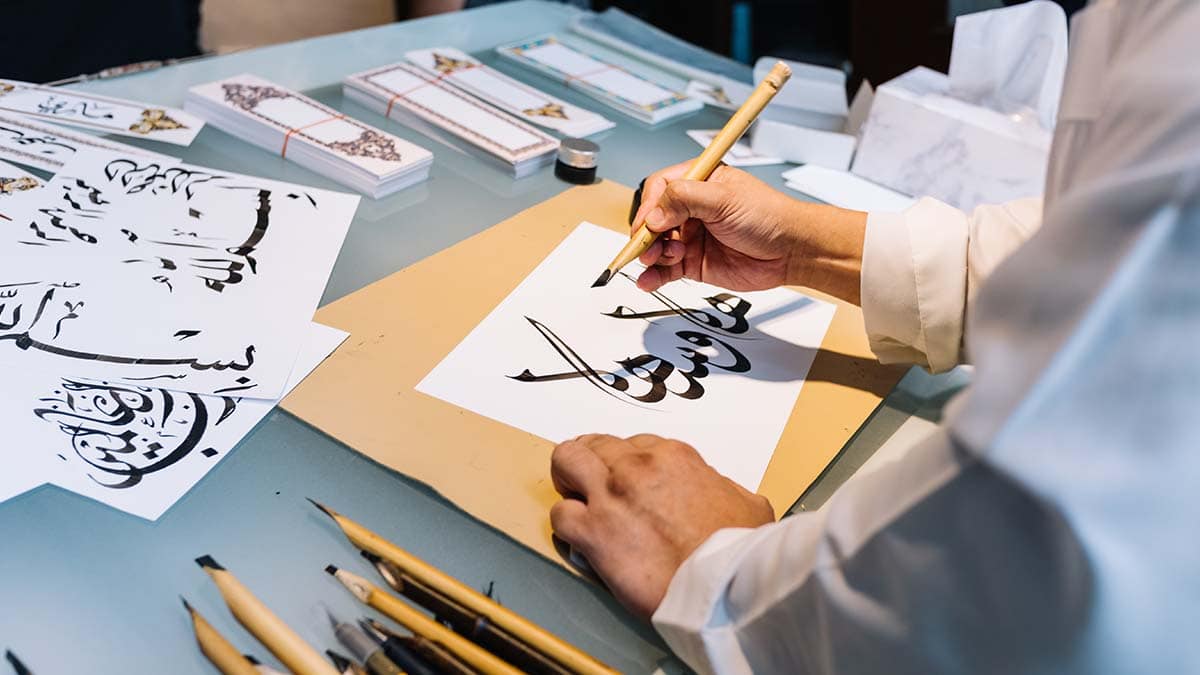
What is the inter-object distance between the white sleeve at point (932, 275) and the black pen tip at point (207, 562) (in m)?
0.60

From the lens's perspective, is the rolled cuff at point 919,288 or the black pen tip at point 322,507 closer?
the black pen tip at point 322,507

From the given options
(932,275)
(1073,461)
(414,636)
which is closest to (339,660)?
(414,636)

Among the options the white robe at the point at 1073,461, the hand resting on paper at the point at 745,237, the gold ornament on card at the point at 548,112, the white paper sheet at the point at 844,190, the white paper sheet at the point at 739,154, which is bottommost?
the white paper sheet at the point at 739,154

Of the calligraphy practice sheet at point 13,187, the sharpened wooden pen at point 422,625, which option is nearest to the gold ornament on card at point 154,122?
the calligraphy practice sheet at point 13,187

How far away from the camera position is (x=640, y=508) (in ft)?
1.88

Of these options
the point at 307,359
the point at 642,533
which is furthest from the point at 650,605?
the point at 307,359

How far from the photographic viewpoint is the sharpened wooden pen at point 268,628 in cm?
45

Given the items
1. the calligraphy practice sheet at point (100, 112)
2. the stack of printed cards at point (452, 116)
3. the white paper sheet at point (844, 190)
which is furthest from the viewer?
the white paper sheet at point (844, 190)

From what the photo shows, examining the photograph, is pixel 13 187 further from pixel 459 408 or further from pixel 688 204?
pixel 688 204

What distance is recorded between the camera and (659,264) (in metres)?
0.89

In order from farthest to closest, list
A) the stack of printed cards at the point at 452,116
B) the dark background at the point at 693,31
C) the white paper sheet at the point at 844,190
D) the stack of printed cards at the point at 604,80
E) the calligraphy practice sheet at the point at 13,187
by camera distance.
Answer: the dark background at the point at 693,31 → the stack of printed cards at the point at 604,80 → the white paper sheet at the point at 844,190 → the stack of printed cards at the point at 452,116 → the calligraphy practice sheet at the point at 13,187

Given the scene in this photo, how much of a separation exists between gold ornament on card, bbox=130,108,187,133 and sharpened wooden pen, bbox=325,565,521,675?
70cm

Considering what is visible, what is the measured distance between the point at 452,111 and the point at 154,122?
1.20 feet

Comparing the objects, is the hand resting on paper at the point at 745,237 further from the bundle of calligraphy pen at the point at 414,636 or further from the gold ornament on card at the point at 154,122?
the gold ornament on card at the point at 154,122
